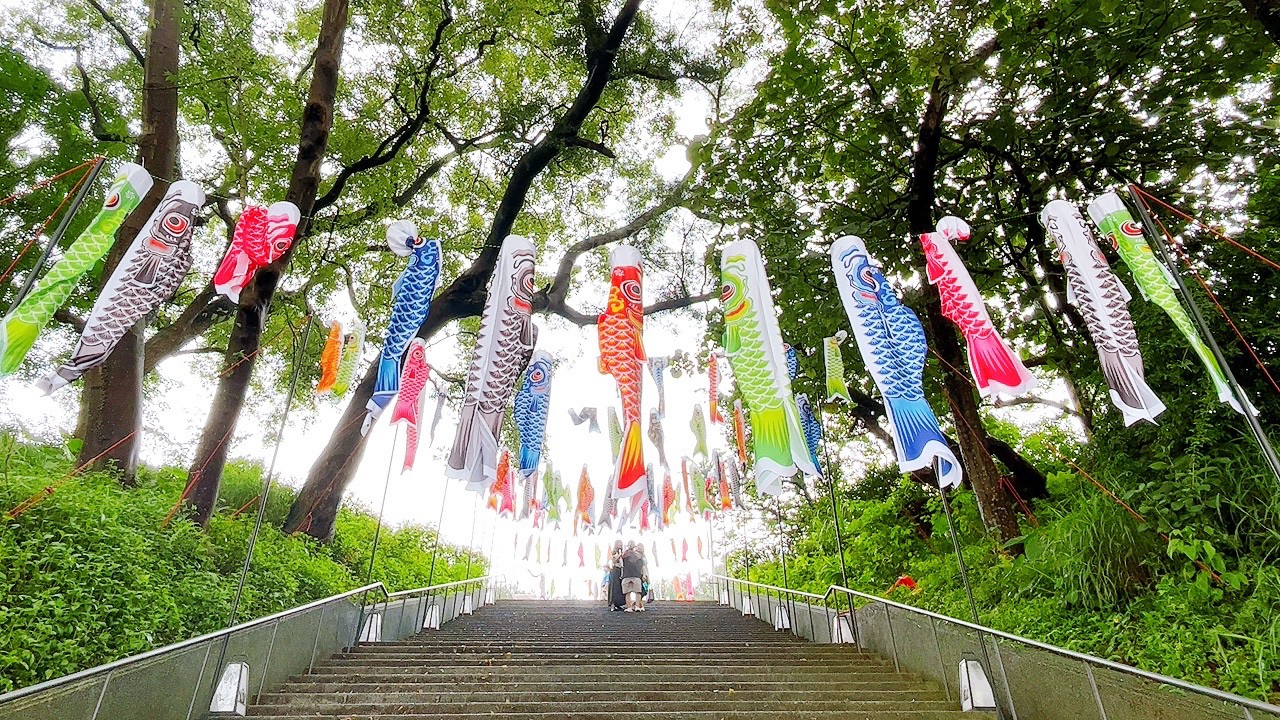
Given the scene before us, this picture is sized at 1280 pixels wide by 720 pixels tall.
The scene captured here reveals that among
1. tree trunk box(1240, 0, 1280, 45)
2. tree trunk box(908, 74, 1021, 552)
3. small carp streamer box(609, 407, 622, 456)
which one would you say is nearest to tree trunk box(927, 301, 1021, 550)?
tree trunk box(908, 74, 1021, 552)

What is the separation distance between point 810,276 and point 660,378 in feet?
9.37

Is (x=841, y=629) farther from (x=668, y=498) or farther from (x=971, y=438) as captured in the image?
(x=668, y=498)

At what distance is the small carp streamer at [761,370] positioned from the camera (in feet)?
13.9

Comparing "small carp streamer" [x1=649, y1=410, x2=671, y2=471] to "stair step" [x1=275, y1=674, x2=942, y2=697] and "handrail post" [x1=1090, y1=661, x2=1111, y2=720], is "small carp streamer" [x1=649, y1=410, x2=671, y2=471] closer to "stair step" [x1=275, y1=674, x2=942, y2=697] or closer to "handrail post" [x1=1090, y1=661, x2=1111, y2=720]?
"stair step" [x1=275, y1=674, x2=942, y2=697]

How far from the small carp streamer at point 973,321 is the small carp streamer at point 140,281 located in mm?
→ 5816

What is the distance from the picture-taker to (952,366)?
6656mm

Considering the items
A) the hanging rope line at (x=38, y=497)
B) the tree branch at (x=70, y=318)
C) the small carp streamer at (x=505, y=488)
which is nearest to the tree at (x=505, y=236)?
the small carp streamer at (x=505, y=488)

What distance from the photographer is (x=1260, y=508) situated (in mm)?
4645

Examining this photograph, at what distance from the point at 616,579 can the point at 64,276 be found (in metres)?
8.60

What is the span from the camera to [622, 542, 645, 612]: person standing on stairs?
10.4 m

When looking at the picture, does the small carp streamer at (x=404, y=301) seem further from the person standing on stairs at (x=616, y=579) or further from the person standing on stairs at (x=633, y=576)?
the person standing on stairs at (x=616, y=579)

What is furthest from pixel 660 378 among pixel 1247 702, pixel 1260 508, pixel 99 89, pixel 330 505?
pixel 99 89

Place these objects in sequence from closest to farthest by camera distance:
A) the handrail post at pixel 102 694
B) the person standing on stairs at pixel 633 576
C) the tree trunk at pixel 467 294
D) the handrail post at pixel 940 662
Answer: the handrail post at pixel 102 694
the handrail post at pixel 940 662
the tree trunk at pixel 467 294
the person standing on stairs at pixel 633 576

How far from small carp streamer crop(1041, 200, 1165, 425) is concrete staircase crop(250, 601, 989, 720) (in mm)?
2307
